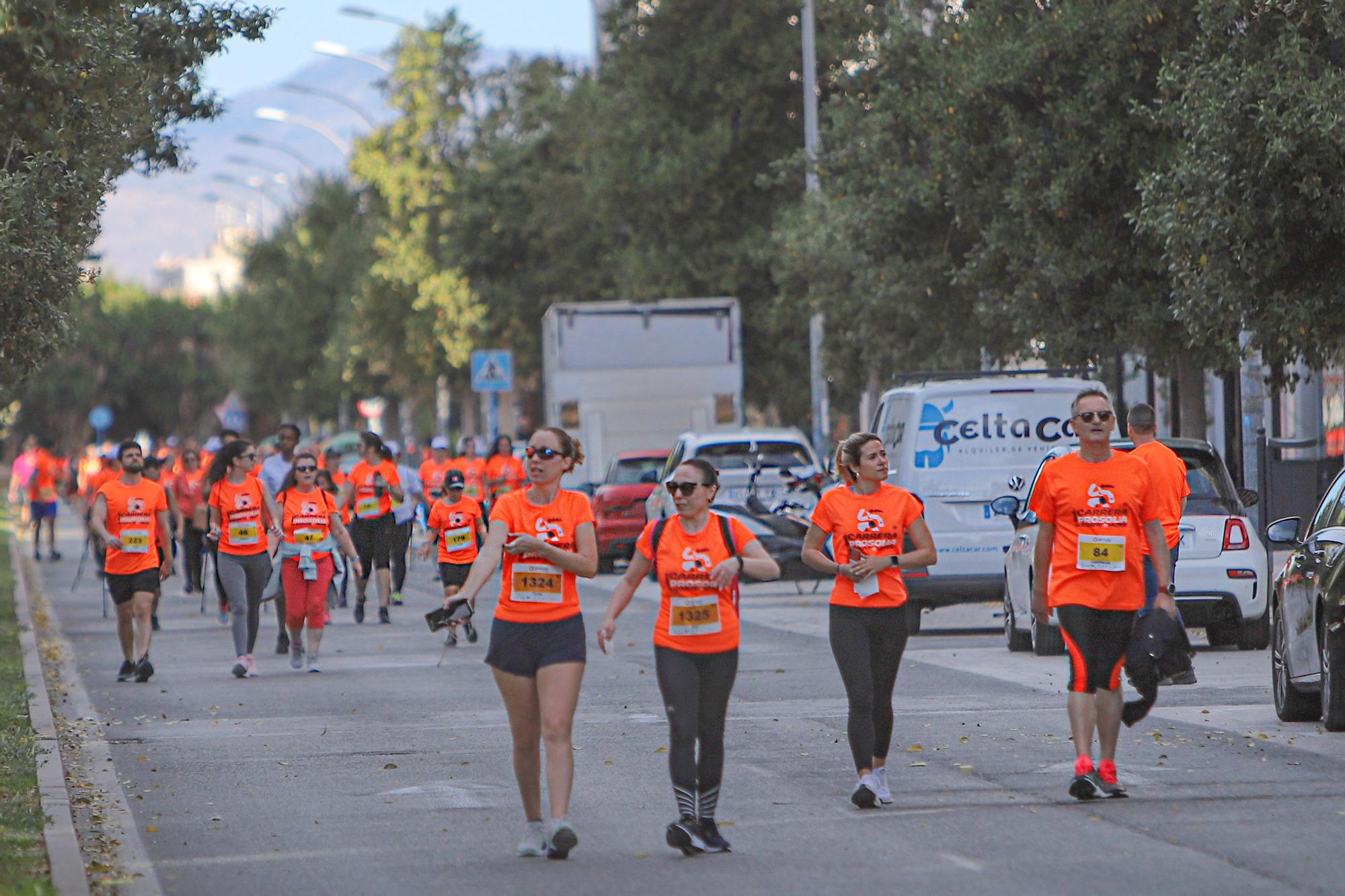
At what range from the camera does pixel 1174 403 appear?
30094mm

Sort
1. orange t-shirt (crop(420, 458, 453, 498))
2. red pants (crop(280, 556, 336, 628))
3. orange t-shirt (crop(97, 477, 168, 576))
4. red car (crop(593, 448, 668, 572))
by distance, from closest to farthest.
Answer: orange t-shirt (crop(97, 477, 168, 576)) < red pants (crop(280, 556, 336, 628)) < orange t-shirt (crop(420, 458, 453, 498)) < red car (crop(593, 448, 668, 572))

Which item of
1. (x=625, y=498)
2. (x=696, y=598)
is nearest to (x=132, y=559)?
(x=696, y=598)

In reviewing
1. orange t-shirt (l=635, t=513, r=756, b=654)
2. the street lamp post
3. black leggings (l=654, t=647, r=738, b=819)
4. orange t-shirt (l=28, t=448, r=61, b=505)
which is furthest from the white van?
the street lamp post

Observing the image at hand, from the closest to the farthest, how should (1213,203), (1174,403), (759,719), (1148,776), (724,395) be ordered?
1. (1148,776)
2. (759,719)
3. (1213,203)
4. (1174,403)
5. (724,395)

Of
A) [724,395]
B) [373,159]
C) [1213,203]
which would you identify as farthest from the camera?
[373,159]

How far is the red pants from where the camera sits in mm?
16859

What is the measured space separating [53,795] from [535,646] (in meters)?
2.62

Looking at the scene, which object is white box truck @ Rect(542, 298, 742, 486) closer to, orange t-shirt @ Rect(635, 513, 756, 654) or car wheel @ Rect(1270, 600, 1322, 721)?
car wheel @ Rect(1270, 600, 1322, 721)

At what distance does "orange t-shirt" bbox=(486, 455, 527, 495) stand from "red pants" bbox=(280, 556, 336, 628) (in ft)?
33.0

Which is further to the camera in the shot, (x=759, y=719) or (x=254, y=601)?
(x=254, y=601)

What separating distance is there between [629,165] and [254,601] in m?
23.8

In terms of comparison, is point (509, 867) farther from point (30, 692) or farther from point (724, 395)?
point (724, 395)

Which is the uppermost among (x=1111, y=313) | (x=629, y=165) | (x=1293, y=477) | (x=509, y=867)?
(x=629, y=165)

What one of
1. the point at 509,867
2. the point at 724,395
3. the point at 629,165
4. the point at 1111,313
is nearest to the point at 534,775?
the point at 509,867
